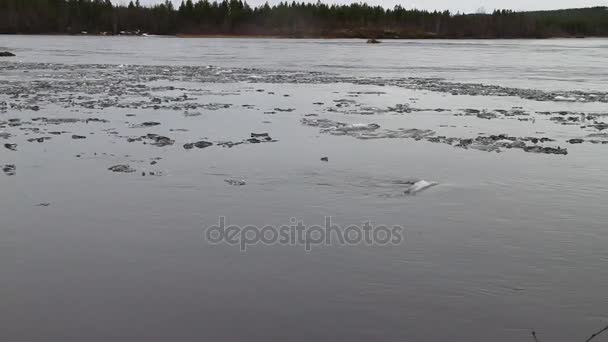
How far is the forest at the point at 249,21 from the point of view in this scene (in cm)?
14350

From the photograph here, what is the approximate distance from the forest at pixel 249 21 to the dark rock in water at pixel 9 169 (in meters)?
130

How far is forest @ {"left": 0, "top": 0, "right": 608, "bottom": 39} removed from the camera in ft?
471

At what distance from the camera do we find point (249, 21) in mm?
155000

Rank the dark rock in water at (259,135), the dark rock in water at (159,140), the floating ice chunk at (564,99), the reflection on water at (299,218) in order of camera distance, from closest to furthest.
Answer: the reflection on water at (299,218) < the dark rock in water at (159,140) < the dark rock in water at (259,135) < the floating ice chunk at (564,99)

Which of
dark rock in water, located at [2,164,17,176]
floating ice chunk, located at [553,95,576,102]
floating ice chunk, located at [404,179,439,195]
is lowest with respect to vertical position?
dark rock in water, located at [2,164,17,176]

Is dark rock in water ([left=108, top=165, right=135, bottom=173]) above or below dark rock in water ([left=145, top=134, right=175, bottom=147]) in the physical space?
below

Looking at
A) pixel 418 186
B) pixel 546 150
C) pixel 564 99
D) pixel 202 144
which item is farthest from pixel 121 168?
pixel 564 99

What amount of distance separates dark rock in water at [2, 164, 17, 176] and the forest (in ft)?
426

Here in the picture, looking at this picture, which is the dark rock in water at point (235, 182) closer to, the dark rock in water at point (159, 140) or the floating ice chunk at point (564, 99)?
the dark rock in water at point (159, 140)

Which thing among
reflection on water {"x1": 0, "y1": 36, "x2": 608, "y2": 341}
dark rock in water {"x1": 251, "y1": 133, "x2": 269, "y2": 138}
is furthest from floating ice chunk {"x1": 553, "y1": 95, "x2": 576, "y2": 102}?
dark rock in water {"x1": 251, "y1": 133, "x2": 269, "y2": 138}

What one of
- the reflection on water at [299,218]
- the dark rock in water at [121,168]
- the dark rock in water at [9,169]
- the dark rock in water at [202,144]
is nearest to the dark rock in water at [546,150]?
the reflection on water at [299,218]

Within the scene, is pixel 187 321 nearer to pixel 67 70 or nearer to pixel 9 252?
pixel 9 252

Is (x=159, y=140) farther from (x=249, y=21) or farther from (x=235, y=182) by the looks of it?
(x=249, y=21)

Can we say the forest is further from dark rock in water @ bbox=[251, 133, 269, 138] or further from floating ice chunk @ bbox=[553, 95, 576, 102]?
dark rock in water @ bbox=[251, 133, 269, 138]
